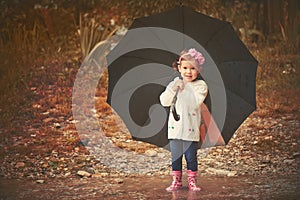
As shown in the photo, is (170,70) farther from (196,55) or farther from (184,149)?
(184,149)

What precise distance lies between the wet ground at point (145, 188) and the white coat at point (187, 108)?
53 cm

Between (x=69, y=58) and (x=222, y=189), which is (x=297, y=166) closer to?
(x=222, y=189)

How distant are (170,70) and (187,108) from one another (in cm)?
28

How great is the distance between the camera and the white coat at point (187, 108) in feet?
13.4

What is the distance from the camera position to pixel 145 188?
476 cm

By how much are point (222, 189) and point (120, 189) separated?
73cm

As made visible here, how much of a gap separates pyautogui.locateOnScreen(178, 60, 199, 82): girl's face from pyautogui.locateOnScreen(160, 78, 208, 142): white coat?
0.04 metres

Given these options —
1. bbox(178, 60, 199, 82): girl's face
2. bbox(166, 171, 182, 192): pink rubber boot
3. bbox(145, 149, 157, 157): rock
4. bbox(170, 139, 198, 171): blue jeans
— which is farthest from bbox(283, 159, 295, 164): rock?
bbox(178, 60, 199, 82): girl's face

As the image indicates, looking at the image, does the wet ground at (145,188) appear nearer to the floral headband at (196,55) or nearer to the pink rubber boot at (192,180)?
the pink rubber boot at (192,180)

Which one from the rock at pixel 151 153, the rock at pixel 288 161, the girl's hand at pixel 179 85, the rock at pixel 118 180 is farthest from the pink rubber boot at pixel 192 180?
the rock at pixel 151 153

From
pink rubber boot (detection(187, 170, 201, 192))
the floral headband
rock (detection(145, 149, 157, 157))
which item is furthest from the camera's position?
rock (detection(145, 149, 157, 157))

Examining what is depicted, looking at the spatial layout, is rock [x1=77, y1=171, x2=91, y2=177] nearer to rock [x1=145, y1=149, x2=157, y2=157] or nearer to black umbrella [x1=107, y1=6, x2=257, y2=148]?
rock [x1=145, y1=149, x2=157, y2=157]

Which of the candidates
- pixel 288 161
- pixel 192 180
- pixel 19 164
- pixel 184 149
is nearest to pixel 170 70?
pixel 184 149

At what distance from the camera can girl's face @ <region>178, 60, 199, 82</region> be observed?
13.4ft
